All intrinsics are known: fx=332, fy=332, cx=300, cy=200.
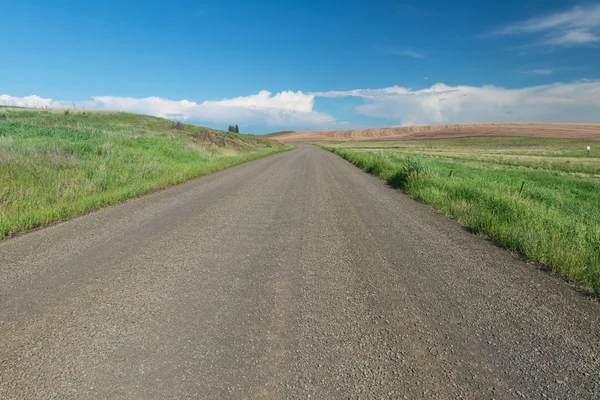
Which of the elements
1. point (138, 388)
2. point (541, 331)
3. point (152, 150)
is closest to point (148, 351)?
point (138, 388)

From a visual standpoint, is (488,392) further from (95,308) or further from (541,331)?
(95,308)

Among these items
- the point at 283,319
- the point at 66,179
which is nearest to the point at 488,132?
the point at 66,179

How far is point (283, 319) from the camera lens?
3342 mm

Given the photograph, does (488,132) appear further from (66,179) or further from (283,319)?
(283,319)

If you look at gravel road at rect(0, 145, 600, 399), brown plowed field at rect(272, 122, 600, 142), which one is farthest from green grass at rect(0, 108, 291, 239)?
brown plowed field at rect(272, 122, 600, 142)

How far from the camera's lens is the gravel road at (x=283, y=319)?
247 centimetres

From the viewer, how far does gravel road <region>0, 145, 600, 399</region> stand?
2473 mm

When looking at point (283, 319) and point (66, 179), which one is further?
point (66, 179)

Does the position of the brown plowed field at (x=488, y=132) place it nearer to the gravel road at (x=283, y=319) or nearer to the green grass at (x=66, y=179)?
the green grass at (x=66, y=179)

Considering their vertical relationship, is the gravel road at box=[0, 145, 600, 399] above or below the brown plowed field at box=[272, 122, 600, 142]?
below

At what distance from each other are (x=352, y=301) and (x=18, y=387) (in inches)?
116

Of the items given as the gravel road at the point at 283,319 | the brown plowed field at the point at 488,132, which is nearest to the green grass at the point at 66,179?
the gravel road at the point at 283,319

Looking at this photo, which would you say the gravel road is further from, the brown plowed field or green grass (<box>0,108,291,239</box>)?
the brown plowed field

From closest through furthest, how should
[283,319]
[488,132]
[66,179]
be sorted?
[283,319] < [66,179] < [488,132]
